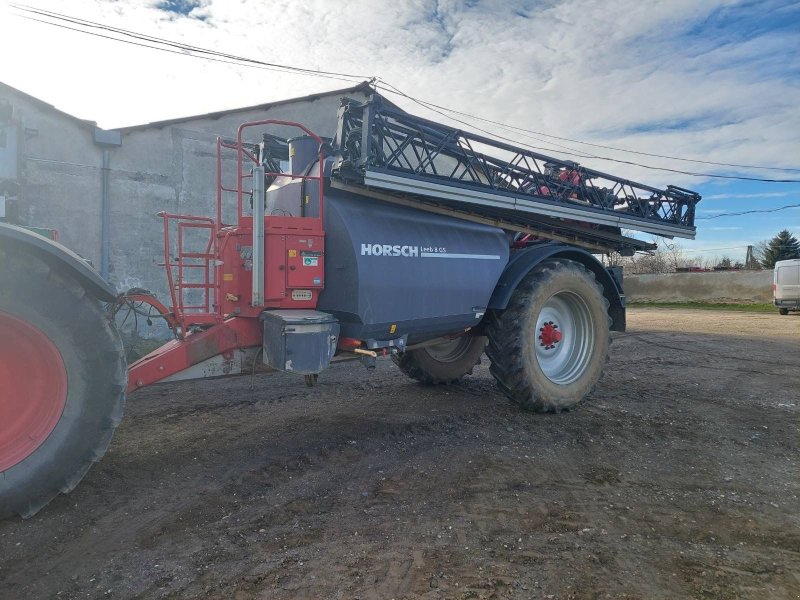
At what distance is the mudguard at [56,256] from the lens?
324 centimetres

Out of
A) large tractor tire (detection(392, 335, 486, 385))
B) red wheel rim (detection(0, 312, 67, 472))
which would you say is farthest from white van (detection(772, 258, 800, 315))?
red wheel rim (detection(0, 312, 67, 472))

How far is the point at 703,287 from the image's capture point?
28.6 meters

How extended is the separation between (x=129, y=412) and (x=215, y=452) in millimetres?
1969

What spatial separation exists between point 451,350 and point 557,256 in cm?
185

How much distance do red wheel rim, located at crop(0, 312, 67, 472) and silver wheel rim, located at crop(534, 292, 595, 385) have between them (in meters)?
4.56

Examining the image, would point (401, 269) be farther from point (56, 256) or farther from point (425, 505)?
point (56, 256)

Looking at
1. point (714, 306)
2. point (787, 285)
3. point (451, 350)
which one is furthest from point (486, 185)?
point (714, 306)

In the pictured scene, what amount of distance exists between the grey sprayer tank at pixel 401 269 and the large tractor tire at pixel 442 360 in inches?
61.0

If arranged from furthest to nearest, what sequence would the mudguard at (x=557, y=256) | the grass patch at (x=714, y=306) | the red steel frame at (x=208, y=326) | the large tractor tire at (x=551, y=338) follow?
1. the grass patch at (x=714, y=306)
2. the mudguard at (x=557, y=256)
3. the large tractor tire at (x=551, y=338)
4. the red steel frame at (x=208, y=326)

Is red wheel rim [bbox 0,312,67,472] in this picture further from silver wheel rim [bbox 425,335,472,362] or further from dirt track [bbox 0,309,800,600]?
silver wheel rim [bbox 425,335,472,362]

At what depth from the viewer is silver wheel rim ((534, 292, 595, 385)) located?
6.30 meters

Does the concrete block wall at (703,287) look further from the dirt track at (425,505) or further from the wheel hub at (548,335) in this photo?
the wheel hub at (548,335)

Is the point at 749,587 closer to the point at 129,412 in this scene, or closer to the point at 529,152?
the point at 529,152

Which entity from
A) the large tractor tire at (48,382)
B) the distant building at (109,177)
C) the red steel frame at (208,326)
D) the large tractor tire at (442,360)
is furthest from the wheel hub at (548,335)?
the distant building at (109,177)
